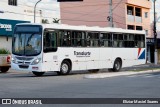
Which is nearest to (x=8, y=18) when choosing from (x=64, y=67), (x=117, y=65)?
(x=117, y=65)

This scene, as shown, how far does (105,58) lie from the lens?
29.4 meters

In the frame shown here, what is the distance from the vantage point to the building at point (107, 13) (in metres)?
63.7

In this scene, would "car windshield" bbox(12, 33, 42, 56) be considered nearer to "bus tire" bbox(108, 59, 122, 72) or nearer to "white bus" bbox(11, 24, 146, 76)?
"white bus" bbox(11, 24, 146, 76)

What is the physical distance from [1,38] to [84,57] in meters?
21.0

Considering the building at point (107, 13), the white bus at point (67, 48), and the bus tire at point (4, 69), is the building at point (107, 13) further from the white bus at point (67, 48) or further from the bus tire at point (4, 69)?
the bus tire at point (4, 69)

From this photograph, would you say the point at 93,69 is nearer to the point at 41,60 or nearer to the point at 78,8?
the point at 41,60

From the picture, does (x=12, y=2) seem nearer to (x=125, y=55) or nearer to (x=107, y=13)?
(x=107, y=13)

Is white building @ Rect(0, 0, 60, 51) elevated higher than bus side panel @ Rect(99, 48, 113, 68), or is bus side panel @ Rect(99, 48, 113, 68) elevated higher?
white building @ Rect(0, 0, 60, 51)

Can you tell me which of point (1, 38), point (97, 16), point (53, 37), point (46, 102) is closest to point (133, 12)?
point (97, 16)

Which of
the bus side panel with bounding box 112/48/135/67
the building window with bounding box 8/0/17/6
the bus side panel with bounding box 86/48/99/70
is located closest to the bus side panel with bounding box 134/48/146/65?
the bus side panel with bounding box 112/48/135/67

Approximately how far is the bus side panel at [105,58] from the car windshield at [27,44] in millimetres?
6027

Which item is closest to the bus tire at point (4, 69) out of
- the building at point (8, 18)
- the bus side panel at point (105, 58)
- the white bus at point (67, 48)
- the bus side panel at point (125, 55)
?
the white bus at point (67, 48)

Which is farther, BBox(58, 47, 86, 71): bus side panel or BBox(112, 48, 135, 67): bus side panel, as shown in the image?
BBox(112, 48, 135, 67): bus side panel

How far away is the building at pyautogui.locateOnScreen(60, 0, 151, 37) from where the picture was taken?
209 ft
